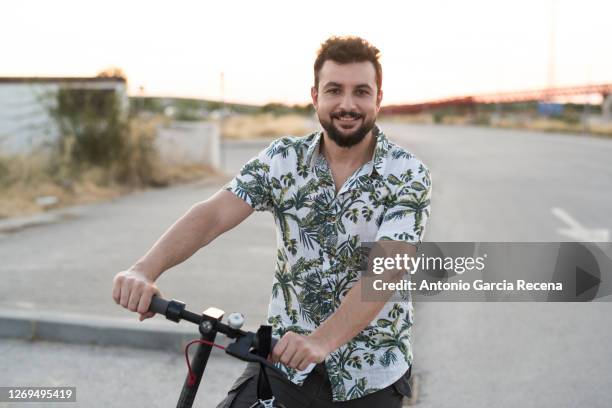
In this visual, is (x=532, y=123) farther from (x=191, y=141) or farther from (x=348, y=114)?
(x=348, y=114)

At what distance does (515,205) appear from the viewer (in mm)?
11859

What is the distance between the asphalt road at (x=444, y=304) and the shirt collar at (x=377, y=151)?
Result: 2.18 meters

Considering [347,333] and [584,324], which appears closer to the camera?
[347,333]

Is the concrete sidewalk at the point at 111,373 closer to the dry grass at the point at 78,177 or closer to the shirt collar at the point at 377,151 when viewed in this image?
the shirt collar at the point at 377,151

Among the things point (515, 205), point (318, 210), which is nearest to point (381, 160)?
point (318, 210)

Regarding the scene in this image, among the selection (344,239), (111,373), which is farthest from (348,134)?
(111,373)

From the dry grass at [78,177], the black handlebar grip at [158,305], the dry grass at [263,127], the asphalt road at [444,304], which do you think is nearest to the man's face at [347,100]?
the black handlebar grip at [158,305]

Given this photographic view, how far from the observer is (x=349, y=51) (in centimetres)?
256

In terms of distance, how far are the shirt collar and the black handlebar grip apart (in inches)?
33.5

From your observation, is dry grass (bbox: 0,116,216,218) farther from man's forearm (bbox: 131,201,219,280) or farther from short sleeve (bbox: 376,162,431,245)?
Answer: short sleeve (bbox: 376,162,431,245)

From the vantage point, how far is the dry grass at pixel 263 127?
36094 millimetres

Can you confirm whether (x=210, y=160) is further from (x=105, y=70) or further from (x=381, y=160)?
(x=381, y=160)

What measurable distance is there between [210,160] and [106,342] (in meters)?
12.8

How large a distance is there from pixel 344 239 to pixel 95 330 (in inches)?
128
